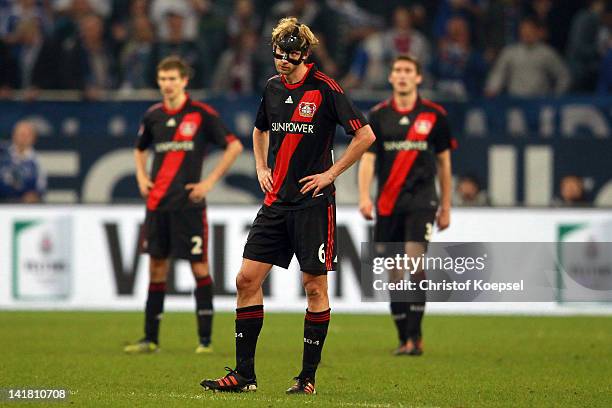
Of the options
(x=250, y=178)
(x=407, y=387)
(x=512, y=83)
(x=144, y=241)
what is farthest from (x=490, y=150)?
(x=407, y=387)

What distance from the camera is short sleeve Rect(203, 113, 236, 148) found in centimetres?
1102

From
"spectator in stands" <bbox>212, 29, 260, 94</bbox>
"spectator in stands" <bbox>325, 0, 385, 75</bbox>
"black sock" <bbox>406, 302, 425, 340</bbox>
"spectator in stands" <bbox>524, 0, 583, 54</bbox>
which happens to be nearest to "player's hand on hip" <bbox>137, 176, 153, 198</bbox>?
"black sock" <bbox>406, 302, 425, 340</bbox>

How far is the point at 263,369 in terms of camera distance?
9508 mm

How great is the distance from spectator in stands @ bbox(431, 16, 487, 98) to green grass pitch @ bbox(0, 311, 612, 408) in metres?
4.20

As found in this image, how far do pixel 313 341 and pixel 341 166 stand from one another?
109cm

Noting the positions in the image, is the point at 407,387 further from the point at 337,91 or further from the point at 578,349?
the point at 578,349

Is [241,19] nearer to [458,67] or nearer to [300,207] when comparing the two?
[458,67]

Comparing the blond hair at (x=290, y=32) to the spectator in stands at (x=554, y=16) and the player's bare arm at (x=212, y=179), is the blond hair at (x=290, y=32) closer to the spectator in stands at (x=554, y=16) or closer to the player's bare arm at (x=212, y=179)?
the player's bare arm at (x=212, y=179)

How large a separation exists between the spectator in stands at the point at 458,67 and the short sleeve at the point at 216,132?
23.3 ft

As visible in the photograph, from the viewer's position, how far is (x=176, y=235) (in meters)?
10.8

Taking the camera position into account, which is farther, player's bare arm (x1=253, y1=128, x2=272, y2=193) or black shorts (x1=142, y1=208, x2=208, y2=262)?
black shorts (x1=142, y1=208, x2=208, y2=262)

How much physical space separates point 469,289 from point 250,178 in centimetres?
447

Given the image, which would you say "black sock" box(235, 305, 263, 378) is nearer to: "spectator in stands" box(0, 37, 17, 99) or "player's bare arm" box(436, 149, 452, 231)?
"player's bare arm" box(436, 149, 452, 231)

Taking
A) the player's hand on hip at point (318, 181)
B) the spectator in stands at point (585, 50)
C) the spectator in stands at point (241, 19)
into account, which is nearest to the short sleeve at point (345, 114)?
the player's hand on hip at point (318, 181)
